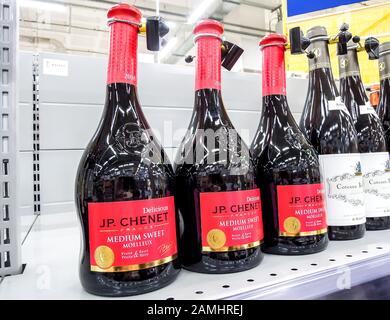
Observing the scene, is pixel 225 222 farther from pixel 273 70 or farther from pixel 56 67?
pixel 56 67

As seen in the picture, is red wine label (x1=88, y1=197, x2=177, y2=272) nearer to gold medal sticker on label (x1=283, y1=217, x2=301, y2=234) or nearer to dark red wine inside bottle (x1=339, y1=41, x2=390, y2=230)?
gold medal sticker on label (x1=283, y1=217, x2=301, y2=234)

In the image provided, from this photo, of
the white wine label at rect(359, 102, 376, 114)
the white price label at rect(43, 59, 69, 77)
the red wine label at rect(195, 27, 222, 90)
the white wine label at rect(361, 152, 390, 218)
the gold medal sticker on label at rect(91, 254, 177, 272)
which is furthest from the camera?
the white price label at rect(43, 59, 69, 77)

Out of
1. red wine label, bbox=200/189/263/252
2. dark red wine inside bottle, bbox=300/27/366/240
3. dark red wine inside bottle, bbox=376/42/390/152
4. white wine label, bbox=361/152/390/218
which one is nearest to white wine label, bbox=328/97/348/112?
dark red wine inside bottle, bbox=300/27/366/240

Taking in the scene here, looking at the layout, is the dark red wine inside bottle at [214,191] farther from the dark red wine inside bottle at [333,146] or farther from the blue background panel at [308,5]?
the blue background panel at [308,5]

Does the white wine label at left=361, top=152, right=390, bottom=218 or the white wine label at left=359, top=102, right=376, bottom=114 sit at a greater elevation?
the white wine label at left=359, top=102, right=376, bottom=114

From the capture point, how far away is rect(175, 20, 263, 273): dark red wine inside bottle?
377 millimetres

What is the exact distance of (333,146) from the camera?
21.8 inches

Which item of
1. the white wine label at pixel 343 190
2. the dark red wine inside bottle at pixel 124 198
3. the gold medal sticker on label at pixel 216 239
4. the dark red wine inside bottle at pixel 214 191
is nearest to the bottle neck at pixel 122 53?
the dark red wine inside bottle at pixel 124 198

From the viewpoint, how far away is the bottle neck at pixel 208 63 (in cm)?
42

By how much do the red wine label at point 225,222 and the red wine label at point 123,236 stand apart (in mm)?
72

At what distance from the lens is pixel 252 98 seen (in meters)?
1.01

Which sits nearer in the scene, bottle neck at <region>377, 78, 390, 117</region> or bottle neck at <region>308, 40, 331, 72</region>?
bottle neck at <region>308, 40, 331, 72</region>

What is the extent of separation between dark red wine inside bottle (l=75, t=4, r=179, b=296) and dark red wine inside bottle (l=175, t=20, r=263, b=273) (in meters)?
0.04

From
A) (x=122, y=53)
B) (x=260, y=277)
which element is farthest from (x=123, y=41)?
(x=260, y=277)
